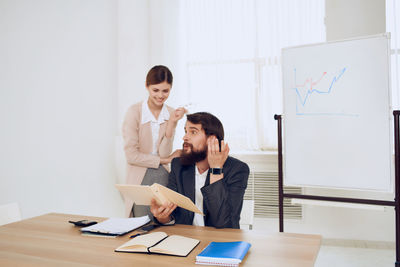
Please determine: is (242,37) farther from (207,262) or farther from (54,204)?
(207,262)

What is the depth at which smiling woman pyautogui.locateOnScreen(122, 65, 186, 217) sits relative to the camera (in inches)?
93.9

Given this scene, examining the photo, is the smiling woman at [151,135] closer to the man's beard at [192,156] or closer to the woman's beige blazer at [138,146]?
the woman's beige blazer at [138,146]

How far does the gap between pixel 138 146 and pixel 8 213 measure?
35.2 inches

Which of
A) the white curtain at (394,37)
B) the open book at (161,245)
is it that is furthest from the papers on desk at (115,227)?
the white curtain at (394,37)

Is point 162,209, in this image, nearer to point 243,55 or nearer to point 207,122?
point 207,122

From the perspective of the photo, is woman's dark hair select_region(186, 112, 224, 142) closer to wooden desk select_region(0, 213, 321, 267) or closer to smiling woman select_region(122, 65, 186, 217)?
smiling woman select_region(122, 65, 186, 217)

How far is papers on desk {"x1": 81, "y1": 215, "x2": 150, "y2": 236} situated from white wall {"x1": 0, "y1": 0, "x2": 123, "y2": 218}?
58.1 inches

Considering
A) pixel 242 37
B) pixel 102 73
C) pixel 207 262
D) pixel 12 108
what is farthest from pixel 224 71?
pixel 207 262

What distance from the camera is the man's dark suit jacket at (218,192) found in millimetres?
1686

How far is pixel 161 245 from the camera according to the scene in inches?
51.9

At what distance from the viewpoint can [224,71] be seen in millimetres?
3752

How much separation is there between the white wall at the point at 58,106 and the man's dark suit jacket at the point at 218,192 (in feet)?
5.13

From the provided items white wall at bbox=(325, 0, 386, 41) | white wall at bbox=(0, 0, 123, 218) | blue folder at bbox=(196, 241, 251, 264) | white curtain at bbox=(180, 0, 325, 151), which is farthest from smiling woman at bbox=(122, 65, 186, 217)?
white wall at bbox=(325, 0, 386, 41)

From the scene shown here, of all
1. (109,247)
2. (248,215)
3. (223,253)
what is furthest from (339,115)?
(109,247)
